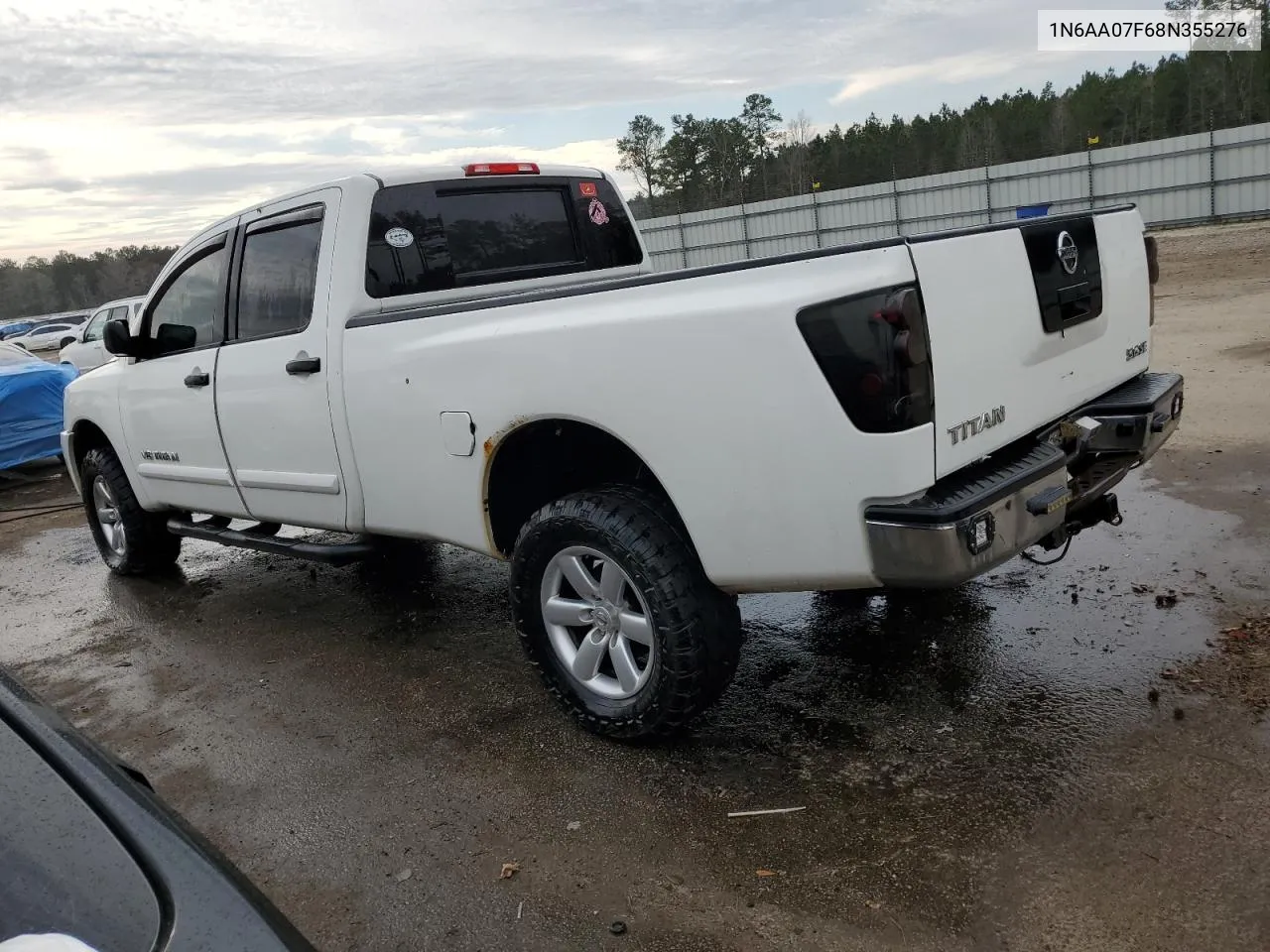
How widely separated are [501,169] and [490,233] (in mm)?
319

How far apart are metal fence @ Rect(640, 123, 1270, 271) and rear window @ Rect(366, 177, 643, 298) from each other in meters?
23.4

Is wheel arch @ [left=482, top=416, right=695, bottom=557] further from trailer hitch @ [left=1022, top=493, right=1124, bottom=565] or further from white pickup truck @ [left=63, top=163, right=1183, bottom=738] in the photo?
trailer hitch @ [left=1022, top=493, right=1124, bottom=565]

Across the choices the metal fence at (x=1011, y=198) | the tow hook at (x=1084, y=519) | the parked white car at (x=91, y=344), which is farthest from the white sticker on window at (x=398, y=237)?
the metal fence at (x=1011, y=198)

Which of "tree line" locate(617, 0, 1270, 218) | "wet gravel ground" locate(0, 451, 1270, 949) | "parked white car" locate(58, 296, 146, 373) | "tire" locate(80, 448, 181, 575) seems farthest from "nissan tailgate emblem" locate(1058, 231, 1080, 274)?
"tree line" locate(617, 0, 1270, 218)

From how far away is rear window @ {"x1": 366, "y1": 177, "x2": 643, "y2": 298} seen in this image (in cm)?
420

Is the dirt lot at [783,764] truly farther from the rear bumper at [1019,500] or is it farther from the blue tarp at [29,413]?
the blue tarp at [29,413]

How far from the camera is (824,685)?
3.73 m

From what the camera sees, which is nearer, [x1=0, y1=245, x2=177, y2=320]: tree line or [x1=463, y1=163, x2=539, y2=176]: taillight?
[x1=463, y1=163, x2=539, y2=176]: taillight

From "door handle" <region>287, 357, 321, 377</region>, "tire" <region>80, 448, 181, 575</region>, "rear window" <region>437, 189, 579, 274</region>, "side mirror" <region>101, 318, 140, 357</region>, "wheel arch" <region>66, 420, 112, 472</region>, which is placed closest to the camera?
"door handle" <region>287, 357, 321, 377</region>

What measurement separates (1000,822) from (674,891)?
93 cm

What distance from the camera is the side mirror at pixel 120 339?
16.4 feet

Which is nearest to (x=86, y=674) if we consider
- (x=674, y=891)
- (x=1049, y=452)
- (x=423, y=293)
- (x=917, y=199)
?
(x=423, y=293)

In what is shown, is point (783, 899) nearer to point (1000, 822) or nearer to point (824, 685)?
point (1000, 822)

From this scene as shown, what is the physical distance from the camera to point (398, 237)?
4211 mm
